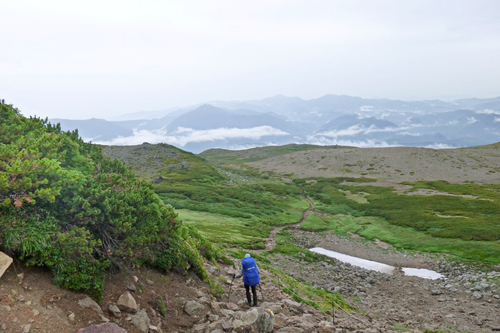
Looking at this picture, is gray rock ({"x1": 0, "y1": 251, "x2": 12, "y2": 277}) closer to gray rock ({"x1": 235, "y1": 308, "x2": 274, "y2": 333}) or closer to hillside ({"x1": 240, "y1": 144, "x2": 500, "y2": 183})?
gray rock ({"x1": 235, "y1": 308, "x2": 274, "y2": 333})

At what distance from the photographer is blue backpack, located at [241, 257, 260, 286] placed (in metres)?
15.6

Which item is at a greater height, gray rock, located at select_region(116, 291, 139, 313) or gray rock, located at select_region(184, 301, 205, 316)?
gray rock, located at select_region(116, 291, 139, 313)

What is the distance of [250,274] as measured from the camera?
15656mm

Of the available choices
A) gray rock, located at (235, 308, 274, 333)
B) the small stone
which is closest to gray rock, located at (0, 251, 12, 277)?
the small stone

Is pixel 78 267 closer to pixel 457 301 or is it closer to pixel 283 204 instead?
pixel 457 301

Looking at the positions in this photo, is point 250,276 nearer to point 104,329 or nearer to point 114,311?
point 114,311

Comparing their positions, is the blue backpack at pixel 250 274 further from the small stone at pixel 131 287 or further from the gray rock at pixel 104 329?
the gray rock at pixel 104 329

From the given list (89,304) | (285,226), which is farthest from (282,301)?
(285,226)

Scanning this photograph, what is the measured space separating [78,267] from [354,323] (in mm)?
14734

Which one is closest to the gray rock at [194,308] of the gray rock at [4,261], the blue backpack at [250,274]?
the blue backpack at [250,274]

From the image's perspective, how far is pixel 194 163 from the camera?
14650 centimetres

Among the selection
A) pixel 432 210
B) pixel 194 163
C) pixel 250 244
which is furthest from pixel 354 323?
pixel 194 163

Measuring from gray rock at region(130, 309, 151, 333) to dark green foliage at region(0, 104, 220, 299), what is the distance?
1.49m

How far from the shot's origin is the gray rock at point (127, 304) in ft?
36.7
